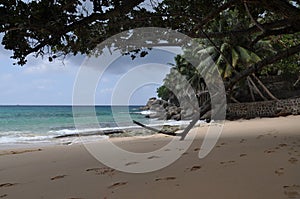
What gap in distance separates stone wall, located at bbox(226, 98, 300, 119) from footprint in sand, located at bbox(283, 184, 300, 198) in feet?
47.3

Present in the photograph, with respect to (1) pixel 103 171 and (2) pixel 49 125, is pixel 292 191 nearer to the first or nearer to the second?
(1) pixel 103 171

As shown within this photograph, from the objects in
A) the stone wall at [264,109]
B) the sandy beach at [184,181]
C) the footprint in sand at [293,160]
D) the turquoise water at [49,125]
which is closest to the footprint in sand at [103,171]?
the sandy beach at [184,181]

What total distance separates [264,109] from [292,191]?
1653cm

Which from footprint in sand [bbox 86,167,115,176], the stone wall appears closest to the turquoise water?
footprint in sand [bbox 86,167,115,176]

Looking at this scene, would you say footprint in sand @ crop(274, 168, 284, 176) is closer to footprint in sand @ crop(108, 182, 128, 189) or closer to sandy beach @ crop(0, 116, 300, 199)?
sandy beach @ crop(0, 116, 300, 199)

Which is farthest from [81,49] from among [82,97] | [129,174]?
[129,174]

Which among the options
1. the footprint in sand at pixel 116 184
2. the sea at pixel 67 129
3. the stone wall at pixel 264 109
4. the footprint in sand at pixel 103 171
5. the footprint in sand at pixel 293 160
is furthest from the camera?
the stone wall at pixel 264 109

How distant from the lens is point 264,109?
17125 mm

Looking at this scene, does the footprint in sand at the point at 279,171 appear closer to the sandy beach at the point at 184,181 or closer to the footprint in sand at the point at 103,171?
the sandy beach at the point at 184,181

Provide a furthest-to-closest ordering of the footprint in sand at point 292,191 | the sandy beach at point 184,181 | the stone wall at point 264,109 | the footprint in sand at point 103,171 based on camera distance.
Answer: the stone wall at point 264,109
the footprint in sand at point 103,171
the sandy beach at point 184,181
the footprint in sand at point 292,191

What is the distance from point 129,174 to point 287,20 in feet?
11.4

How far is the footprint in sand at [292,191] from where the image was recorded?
176cm

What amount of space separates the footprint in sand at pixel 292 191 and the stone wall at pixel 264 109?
14.4 meters

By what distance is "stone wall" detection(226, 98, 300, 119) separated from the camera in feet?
49.3
